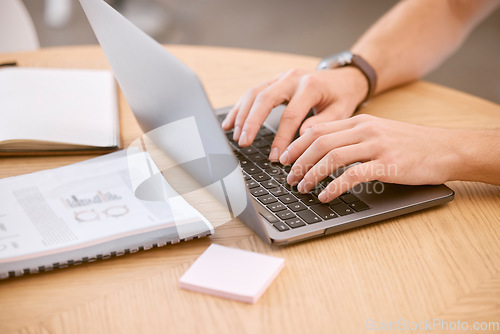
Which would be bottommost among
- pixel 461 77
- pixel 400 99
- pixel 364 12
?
pixel 461 77

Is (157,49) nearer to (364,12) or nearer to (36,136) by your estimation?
(36,136)

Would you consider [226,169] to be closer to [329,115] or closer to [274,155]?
[274,155]

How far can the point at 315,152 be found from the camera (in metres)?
0.66

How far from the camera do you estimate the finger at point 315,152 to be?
0.66 meters

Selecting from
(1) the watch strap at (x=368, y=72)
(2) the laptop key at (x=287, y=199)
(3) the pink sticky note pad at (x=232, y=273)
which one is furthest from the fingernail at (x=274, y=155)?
(1) the watch strap at (x=368, y=72)

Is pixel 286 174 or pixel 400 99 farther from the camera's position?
pixel 400 99

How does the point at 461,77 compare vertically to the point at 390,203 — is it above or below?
below

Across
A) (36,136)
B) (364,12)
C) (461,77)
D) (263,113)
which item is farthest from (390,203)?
(364,12)

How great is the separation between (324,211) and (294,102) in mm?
251

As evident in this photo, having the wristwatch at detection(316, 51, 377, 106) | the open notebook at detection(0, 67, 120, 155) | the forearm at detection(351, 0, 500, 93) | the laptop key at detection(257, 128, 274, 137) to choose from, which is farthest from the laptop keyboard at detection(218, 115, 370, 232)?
the forearm at detection(351, 0, 500, 93)

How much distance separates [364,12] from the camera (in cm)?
→ 349

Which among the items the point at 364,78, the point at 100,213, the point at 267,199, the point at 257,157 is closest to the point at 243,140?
the point at 257,157

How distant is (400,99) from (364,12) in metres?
2.69

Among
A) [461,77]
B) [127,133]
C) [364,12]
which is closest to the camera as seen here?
[127,133]
